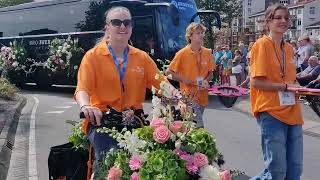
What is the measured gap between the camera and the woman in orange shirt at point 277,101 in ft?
15.3

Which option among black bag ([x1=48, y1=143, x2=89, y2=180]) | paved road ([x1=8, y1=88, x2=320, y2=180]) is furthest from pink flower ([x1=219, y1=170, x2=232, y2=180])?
paved road ([x1=8, y1=88, x2=320, y2=180])

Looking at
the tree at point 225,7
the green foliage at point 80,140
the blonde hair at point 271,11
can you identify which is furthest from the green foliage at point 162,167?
the tree at point 225,7

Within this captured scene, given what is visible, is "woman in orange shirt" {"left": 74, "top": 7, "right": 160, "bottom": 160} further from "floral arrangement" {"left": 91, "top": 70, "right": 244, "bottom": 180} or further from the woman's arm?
"floral arrangement" {"left": 91, "top": 70, "right": 244, "bottom": 180}

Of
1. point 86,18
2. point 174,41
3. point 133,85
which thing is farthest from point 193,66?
point 86,18

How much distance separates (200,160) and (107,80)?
1.16 meters

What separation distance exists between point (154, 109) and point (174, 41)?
1380 centimetres

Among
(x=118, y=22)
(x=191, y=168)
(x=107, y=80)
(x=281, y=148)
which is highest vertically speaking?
(x=118, y=22)

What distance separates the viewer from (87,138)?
412 centimetres

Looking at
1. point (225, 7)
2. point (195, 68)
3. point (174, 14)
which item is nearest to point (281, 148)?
point (195, 68)

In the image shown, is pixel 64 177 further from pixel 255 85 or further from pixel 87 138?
pixel 255 85

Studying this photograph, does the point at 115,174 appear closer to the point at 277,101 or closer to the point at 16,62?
the point at 277,101

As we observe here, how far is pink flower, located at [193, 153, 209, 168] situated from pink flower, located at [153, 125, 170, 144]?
0.20 metres

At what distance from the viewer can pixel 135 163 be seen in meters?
3.16

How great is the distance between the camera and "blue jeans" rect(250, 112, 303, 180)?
4.65 m
